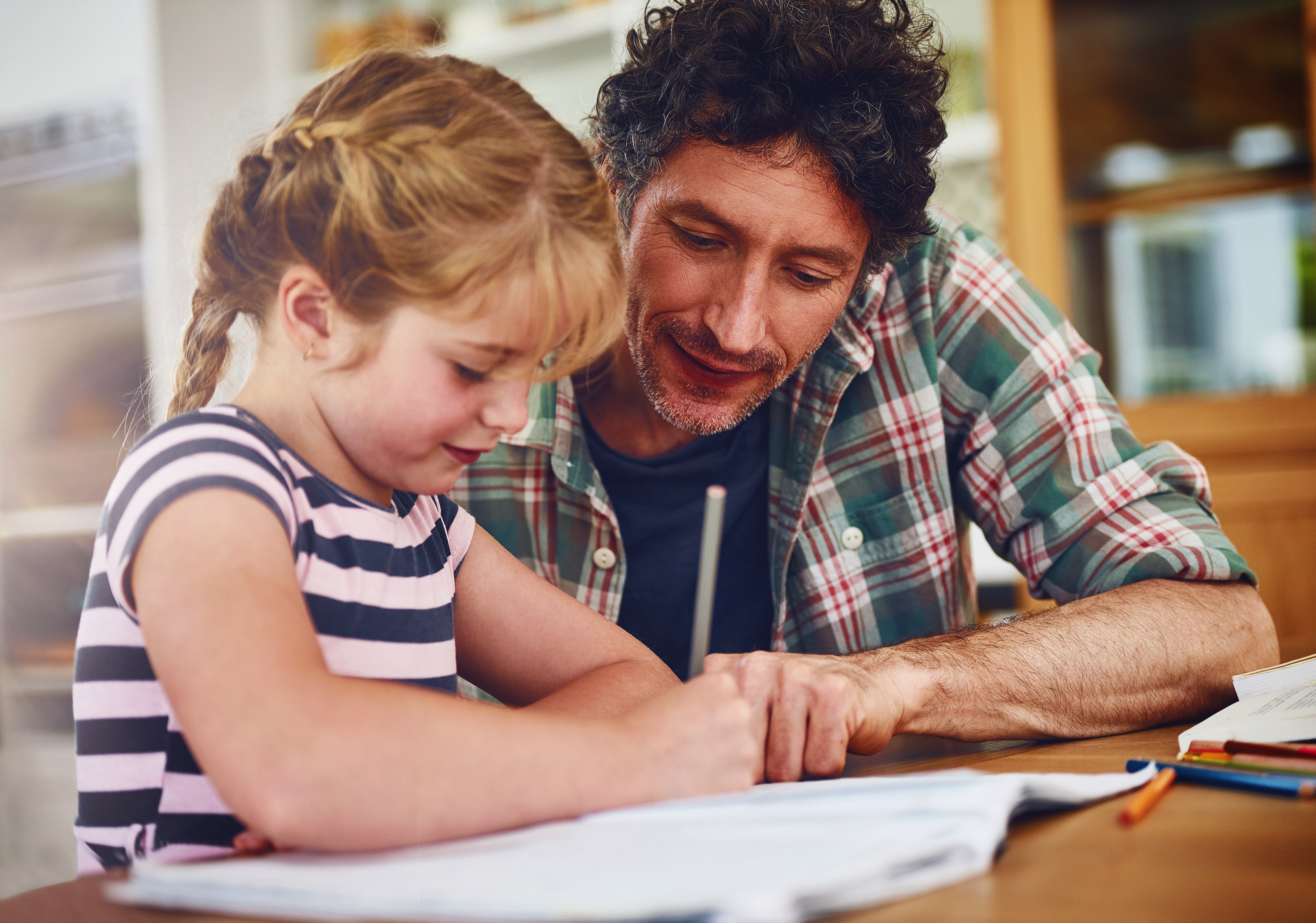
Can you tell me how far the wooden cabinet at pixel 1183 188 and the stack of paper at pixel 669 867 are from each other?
6.84ft

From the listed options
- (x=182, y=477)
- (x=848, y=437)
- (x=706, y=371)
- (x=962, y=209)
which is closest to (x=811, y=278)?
(x=706, y=371)

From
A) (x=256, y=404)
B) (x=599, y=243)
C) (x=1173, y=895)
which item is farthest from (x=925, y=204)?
(x=1173, y=895)

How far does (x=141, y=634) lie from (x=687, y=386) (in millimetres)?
679

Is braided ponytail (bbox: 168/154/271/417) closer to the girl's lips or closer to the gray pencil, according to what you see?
the girl's lips

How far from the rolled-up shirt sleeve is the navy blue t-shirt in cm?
28

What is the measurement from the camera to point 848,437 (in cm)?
132

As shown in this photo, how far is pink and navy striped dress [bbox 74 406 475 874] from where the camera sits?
1.96 feet

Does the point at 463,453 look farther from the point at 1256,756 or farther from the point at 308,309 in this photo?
the point at 1256,756

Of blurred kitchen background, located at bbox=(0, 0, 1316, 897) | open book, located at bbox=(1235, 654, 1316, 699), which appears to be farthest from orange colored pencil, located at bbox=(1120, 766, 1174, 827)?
blurred kitchen background, located at bbox=(0, 0, 1316, 897)

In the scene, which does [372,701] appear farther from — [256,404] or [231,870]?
[256,404]

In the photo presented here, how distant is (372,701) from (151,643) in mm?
122

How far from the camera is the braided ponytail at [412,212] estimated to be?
0.70m

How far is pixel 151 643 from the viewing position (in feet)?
1.79

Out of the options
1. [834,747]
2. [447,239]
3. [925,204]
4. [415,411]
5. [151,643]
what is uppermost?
[925,204]
